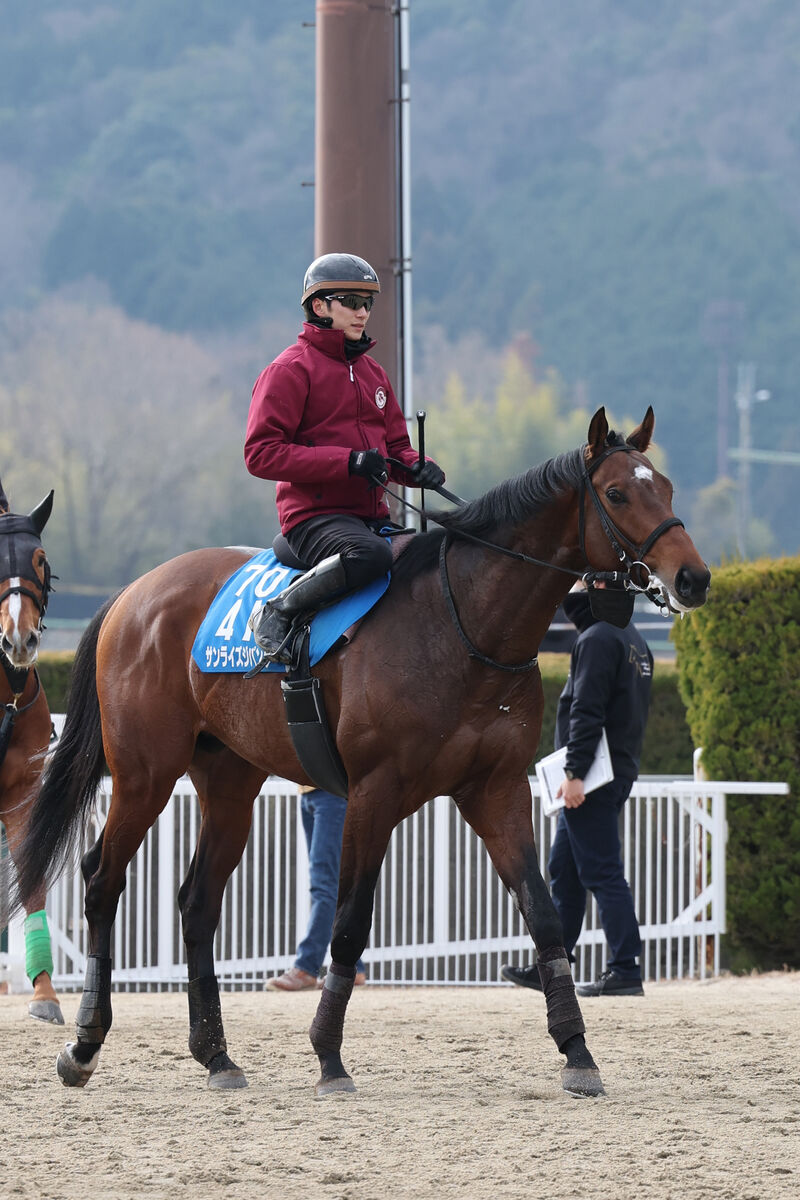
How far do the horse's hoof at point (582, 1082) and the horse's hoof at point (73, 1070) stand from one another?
1596 millimetres

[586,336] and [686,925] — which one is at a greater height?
[586,336]

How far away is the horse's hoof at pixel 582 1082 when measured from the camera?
16.2 ft

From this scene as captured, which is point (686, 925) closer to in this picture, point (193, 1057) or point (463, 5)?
point (193, 1057)

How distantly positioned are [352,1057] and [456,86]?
63.3 meters

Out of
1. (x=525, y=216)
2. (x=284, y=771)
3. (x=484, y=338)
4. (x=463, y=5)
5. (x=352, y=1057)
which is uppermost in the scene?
(x=463, y=5)

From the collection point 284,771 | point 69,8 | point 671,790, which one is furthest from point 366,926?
point 69,8

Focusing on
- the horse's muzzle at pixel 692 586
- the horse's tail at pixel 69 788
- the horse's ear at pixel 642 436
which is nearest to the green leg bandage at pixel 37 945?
the horse's tail at pixel 69 788

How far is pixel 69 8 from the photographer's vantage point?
66562 mm

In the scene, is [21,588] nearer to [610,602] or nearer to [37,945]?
[37,945]

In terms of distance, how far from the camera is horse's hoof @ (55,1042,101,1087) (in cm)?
537

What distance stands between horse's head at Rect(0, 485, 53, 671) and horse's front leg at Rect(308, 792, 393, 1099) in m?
1.87

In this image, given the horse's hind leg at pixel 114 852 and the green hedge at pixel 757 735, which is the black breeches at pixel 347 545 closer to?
the horse's hind leg at pixel 114 852

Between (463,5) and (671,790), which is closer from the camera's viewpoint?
(671,790)

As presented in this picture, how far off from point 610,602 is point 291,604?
1.02m
